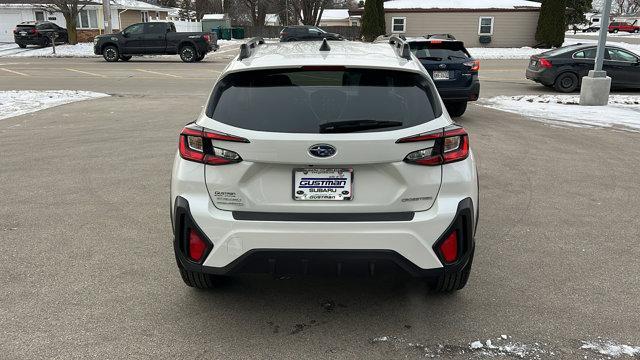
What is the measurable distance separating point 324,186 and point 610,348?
76.1 inches

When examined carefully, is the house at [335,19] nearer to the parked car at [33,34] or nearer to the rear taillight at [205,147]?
the parked car at [33,34]

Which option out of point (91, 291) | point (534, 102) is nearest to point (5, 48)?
point (534, 102)

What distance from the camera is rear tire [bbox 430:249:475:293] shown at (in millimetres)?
3545

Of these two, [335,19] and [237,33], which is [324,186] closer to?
[237,33]

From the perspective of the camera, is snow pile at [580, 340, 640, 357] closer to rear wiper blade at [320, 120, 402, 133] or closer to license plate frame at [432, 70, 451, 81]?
rear wiper blade at [320, 120, 402, 133]

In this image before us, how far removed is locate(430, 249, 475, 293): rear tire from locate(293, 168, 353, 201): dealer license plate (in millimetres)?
1002

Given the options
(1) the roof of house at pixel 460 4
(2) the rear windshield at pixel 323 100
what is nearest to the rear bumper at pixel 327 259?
(2) the rear windshield at pixel 323 100

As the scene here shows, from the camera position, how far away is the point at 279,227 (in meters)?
3.00

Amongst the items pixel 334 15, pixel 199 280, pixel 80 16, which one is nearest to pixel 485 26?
pixel 80 16

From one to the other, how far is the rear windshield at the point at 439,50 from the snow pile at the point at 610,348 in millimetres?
8465

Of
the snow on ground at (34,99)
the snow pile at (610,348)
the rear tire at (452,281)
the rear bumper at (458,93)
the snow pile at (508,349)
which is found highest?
the rear bumper at (458,93)

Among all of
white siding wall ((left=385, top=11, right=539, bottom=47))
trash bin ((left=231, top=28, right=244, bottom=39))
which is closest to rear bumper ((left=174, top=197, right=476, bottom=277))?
white siding wall ((left=385, top=11, right=539, bottom=47))

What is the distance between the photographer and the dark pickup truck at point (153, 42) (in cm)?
2611

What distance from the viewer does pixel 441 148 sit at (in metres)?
3.11
